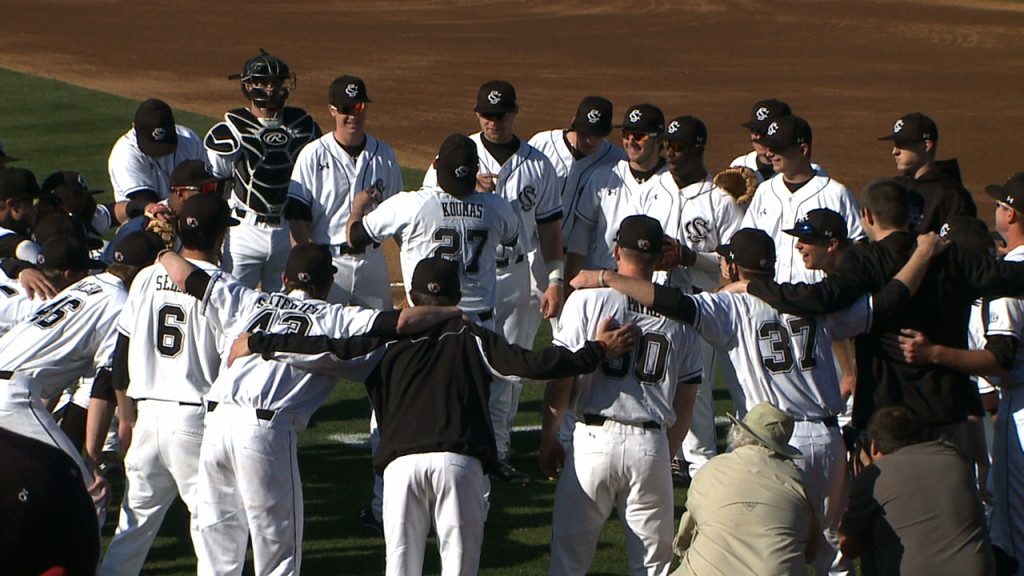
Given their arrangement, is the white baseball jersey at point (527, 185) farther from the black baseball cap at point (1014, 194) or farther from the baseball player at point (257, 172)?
the black baseball cap at point (1014, 194)

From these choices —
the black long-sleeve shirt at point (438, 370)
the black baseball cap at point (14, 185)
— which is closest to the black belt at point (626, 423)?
the black long-sleeve shirt at point (438, 370)

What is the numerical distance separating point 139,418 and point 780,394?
2744 mm

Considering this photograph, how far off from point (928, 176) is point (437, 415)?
4122mm

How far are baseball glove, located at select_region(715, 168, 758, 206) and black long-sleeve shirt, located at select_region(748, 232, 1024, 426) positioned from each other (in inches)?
74.4

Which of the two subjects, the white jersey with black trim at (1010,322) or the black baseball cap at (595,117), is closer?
the white jersey with black trim at (1010,322)

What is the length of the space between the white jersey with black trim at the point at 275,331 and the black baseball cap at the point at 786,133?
300 cm

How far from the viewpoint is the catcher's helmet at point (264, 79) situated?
324 inches

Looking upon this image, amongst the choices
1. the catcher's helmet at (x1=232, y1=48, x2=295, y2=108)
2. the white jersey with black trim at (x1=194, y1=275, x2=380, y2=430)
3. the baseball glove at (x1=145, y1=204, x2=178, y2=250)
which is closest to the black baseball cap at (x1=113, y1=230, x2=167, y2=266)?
the baseball glove at (x1=145, y1=204, x2=178, y2=250)

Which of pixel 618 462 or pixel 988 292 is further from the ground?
pixel 988 292

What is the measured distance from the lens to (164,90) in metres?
21.8

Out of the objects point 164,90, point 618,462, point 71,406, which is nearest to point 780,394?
point 618,462

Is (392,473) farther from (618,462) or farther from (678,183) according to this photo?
(678,183)

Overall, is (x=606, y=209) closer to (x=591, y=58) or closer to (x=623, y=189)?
(x=623, y=189)

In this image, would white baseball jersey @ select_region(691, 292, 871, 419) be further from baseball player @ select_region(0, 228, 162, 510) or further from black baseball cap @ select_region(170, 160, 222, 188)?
black baseball cap @ select_region(170, 160, 222, 188)
